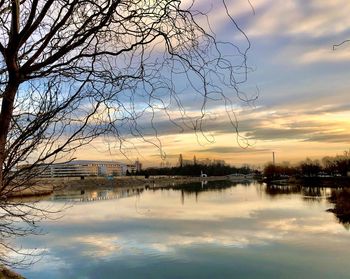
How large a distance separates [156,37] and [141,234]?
20.5 meters

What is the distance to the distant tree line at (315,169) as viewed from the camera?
85.7 meters

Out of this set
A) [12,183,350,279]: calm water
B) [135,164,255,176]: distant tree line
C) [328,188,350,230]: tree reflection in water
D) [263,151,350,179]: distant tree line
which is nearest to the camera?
[12,183,350,279]: calm water

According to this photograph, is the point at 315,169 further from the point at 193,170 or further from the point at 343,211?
the point at 343,211

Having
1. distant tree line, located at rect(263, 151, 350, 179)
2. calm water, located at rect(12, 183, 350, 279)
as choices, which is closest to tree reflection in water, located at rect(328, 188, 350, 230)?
calm water, located at rect(12, 183, 350, 279)

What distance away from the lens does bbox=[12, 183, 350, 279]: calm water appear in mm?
14891

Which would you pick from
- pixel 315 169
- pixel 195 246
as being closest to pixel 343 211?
pixel 195 246

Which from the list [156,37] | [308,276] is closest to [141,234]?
[308,276]

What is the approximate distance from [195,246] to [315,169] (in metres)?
83.8

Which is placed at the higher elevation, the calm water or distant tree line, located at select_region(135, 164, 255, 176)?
distant tree line, located at select_region(135, 164, 255, 176)

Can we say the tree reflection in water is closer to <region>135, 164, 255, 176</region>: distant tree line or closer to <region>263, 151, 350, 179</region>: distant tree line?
<region>263, 151, 350, 179</region>: distant tree line

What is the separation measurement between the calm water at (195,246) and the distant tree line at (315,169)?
6042 centimetres

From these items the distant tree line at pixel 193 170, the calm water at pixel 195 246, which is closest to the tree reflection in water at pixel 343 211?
the calm water at pixel 195 246

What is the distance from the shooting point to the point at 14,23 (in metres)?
2.04

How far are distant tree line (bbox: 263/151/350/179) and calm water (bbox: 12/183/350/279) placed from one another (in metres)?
60.4
